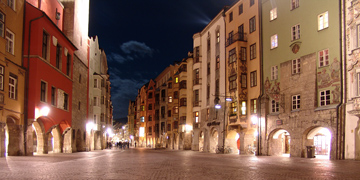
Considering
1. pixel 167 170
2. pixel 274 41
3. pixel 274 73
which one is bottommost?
pixel 167 170

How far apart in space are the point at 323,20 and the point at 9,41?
22.7 m

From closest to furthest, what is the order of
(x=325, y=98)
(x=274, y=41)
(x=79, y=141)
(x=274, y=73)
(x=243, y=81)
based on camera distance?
(x=325, y=98) < (x=274, y=73) < (x=274, y=41) < (x=243, y=81) < (x=79, y=141)

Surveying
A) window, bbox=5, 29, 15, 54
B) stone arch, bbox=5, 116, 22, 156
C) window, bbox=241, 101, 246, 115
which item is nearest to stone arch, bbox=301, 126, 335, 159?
window, bbox=241, 101, 246, 115

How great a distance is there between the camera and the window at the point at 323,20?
2874 centimetres

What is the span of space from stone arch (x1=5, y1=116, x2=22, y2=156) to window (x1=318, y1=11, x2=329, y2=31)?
76.6 ft

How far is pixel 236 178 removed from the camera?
1184 cm

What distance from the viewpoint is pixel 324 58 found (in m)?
28.9

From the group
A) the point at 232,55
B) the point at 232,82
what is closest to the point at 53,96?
the point at 232,82

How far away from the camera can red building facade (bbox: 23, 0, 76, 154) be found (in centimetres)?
2741

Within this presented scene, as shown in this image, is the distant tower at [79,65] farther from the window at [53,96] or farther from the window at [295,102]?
the window at [295,102]

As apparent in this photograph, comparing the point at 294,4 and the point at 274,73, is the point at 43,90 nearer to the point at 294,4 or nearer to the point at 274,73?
the point at 274,73

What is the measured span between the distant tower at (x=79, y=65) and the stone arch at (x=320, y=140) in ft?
73.7

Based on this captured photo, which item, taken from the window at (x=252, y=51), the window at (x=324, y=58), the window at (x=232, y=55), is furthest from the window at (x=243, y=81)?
the window at (x=324, y=58)

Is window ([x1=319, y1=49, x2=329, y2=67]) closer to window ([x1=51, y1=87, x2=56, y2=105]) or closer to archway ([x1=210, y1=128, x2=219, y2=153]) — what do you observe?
archway ([x1=210, y1=128, x2=219, y2=153])
